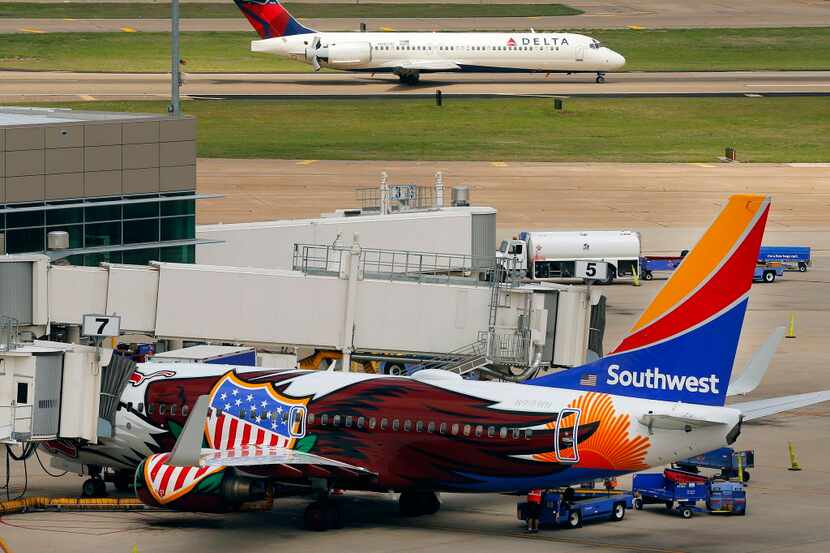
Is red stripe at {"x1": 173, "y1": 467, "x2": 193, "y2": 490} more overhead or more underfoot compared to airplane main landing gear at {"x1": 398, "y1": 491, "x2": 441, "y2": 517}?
more overhead

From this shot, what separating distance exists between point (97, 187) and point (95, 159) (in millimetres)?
1044

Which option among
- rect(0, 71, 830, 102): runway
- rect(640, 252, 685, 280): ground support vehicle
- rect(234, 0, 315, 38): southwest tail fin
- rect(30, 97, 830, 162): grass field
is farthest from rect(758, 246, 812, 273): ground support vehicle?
rect(234, 0, 315, 38): southwest tail fin

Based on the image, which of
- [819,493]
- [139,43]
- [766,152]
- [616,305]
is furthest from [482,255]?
[139,43]

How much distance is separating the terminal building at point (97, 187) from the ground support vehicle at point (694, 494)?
2327 centimetres

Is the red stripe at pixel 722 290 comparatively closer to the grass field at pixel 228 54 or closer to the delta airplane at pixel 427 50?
the delta airplane at pixel 427 50

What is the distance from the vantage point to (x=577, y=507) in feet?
139

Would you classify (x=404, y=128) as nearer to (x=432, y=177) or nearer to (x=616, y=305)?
(x=432, y=177)

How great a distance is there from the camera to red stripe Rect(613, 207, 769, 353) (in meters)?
39.2

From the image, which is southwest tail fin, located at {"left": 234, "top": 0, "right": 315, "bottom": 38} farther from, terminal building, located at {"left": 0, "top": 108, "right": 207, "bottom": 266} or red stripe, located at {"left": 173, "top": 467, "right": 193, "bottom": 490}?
red stripe, located at {"left": 173, "top": 467, "right": 193, "bottom": 490}

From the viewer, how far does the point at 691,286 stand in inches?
1563

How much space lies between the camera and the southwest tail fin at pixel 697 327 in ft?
129

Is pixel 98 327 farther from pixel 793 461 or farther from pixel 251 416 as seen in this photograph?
pixel 793 461

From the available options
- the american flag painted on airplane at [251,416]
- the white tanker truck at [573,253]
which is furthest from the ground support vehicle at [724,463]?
the white tanker truck at [573,253]

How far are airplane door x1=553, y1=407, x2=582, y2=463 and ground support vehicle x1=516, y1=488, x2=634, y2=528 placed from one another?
88.2 inches
